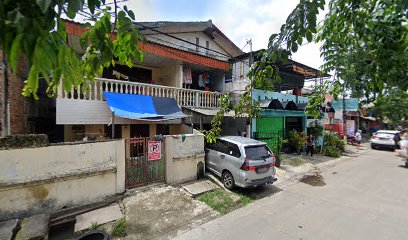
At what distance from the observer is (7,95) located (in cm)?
577

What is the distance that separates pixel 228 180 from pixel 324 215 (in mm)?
2859

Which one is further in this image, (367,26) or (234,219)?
(234,219)

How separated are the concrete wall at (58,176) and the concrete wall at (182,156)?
1463mm

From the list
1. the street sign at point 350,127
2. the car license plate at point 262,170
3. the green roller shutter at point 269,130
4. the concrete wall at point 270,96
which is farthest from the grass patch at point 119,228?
the street sign at point 350,127

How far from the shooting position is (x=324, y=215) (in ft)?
17.5

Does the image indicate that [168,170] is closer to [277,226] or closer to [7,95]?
[277,226]

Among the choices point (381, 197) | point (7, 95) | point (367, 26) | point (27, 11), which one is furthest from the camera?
point (381, 197)

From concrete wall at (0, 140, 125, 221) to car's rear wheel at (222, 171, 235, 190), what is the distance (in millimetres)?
3270

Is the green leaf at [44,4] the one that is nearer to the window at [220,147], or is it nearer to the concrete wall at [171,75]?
the window at [220,147]

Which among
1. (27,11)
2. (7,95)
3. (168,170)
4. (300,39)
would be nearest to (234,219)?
(168,170)

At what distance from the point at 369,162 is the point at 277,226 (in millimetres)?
10319

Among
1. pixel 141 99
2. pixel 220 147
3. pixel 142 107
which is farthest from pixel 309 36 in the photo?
pixel 141 99

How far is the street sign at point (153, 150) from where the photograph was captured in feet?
21.2

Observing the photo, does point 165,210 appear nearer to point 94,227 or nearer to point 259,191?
point 94,227
